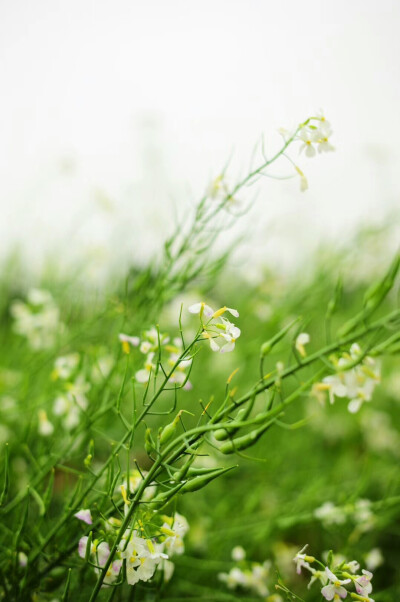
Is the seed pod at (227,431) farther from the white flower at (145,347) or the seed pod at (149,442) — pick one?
the white flower at (145,347)

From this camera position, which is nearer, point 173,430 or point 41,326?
point 173,430

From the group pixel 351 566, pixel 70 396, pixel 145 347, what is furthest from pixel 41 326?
pixel 351 566

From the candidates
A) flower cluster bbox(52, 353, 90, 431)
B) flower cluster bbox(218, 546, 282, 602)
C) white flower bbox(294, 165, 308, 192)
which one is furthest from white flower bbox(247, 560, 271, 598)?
white flower bbox(294, 165, 308, 192)

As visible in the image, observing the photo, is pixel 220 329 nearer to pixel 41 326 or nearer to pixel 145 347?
pixel 145 347

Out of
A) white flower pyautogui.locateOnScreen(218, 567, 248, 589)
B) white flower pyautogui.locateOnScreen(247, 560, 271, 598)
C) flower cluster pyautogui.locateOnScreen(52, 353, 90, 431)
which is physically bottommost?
white flower pyautogui.locateOnScreen(218, 567, 248, 589)

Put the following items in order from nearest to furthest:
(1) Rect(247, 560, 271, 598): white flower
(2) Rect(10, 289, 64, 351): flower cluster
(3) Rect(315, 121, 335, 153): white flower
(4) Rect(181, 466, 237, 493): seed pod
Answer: (4) Rect(181, 466, 237, 493): seed pod
(3) Rect(315, 121, 335, 153): white flower
(1) Rect(247, 560, 271, 598): white flower
(2) Rect(10, 289, 64, 351): flower cluster

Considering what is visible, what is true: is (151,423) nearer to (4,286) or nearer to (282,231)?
(4,286)

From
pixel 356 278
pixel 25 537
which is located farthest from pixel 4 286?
pixel 356 278

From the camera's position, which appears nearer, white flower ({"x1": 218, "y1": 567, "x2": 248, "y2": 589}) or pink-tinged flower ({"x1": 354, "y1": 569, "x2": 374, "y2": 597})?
pink-tinged flower ({"x1": 354, "y1": 569, "x2": 374, "y2": 597})

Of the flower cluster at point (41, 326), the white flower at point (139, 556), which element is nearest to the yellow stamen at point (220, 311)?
the white flower at point (139, 556)

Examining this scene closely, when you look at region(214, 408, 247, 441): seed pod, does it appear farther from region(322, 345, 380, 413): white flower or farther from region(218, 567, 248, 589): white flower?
region(218, 567, 248, 589): white flower

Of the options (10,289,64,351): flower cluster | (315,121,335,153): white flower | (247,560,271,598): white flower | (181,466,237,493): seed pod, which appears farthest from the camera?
(10,289,64,351): flower cluster
